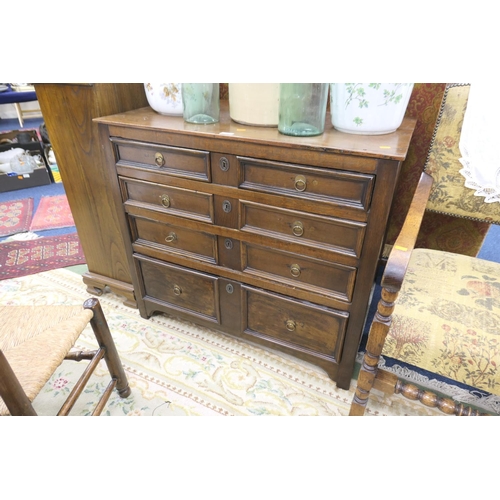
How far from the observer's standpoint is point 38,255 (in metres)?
2.30

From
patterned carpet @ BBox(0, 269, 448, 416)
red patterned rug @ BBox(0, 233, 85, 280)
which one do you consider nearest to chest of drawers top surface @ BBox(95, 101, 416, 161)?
patterned carpet @ BBox(0, 269, 448, 416)

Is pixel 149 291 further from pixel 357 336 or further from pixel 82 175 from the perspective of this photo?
pixel 357 336

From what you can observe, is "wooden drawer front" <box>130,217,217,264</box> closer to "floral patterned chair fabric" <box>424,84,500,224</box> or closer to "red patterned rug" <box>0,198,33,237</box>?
"floral patterned chair fabric" <box>424,84,500,224</box>

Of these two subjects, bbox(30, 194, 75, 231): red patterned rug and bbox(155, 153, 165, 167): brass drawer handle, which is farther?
bbox(30, 194, 75, 231): red patterned rug

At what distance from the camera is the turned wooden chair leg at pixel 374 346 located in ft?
2.97

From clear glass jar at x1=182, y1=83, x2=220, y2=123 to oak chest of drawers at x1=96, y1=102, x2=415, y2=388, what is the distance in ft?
0.14

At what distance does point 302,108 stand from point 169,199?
608 mm

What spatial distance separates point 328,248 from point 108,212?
3.63ft

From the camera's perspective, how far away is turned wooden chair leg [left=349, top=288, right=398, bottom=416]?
35.7 inches

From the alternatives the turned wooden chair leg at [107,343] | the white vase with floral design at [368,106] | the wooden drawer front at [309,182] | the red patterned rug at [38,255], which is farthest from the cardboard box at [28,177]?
the white vase with floral design at [368,106]

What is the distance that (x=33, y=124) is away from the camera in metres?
4.94

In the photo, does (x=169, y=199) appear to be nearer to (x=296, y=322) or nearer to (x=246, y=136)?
(x=246, y=136)

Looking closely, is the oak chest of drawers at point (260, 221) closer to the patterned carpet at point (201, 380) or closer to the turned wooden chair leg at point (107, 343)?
the patterned carpet at point (201, 380)
